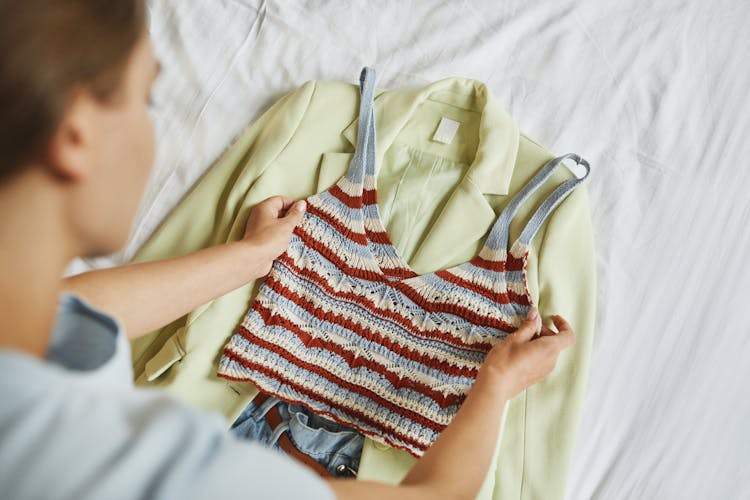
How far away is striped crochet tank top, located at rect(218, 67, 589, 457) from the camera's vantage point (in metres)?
1.07

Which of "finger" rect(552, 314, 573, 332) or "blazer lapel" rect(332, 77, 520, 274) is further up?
"blazer lapel" rect(332, 77, 520, 274)

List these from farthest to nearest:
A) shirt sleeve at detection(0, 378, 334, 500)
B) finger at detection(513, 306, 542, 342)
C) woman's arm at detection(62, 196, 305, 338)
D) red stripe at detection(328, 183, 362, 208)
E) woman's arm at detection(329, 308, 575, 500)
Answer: red stripe at detection(328, 183, 362, 208)
finger at detection(513, 306, 542, 342)
woman's arm at detection(62, 196, 305, 338)
woman's arm at detection(329, 308, 575, 500)
shirt sleeve at detection(0, 378, 334, 500)

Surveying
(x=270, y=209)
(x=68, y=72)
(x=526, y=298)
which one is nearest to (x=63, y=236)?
(x=68, y=72)

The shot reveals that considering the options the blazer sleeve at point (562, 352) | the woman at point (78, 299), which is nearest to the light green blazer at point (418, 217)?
the blazer sleeve at point (562, 352)

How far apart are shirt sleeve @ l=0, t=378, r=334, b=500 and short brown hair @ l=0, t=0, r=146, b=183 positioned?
187 millimetres

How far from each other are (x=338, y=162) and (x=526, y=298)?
373 mm

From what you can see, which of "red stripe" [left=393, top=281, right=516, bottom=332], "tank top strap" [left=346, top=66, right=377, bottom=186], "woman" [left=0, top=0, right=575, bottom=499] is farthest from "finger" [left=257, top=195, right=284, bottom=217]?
"woman" [left=0, top=0, right=575, bottom=499]

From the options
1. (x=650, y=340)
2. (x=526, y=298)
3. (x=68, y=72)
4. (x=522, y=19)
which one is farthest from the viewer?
(x=522, y=19)

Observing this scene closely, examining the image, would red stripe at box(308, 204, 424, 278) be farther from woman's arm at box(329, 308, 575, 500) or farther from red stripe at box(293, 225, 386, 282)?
woman's arm at box(329, 308, 575, 500)

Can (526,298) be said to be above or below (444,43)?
below

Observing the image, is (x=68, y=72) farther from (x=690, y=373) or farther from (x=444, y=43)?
(x=690, y=373)

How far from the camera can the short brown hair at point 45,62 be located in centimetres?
51

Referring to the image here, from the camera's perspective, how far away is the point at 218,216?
1.21m

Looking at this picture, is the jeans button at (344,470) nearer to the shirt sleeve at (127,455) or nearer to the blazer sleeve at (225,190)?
the blazer sleeve at (225,190)
